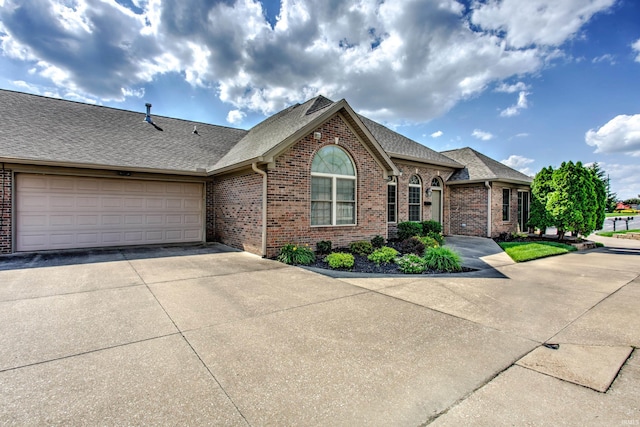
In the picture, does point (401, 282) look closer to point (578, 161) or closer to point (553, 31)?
point (553, 31)

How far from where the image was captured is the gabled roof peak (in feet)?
37.7

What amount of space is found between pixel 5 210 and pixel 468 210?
18.1 metres

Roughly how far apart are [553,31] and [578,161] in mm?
6019

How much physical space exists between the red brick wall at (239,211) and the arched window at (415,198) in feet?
26.9

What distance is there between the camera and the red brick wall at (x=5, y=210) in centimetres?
899

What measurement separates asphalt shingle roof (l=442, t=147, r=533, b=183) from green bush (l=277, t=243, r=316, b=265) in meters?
10.2

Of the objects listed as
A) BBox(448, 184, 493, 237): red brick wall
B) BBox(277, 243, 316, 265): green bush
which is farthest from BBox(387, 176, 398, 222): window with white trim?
BBox(277, 243, 316, 265): green bush

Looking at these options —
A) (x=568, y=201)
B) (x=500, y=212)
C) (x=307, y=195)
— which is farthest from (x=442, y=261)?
(x=500, y=212)

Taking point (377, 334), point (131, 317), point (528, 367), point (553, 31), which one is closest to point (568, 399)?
point (528, 367)

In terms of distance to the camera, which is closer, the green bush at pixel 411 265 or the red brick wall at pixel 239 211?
the green bush at pixel 411 265

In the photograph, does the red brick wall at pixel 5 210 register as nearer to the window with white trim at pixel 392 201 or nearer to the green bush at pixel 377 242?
the green bush at pixel 377 242

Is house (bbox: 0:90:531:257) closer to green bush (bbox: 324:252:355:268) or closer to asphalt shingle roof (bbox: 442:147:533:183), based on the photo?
asphalt shingle roof (bbox: 442:147:533:183)

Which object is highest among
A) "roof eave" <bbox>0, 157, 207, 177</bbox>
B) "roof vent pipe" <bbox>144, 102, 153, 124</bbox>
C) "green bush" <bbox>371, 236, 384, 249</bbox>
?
"roof vent pipe" <bbox>144, 102, 153, 124</bbox>

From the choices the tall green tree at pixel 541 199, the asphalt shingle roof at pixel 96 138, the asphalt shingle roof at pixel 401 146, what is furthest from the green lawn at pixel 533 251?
the asphalt shingle roof at pixel 96 138
